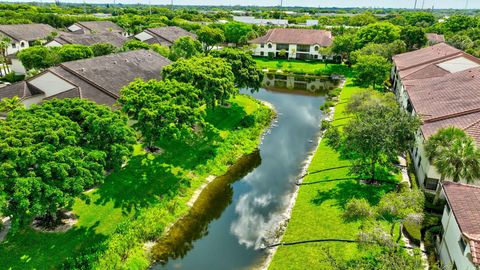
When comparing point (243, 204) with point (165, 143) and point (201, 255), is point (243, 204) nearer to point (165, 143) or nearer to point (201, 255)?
point (201, 255)

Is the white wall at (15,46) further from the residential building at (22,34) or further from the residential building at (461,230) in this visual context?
the residential building at (461,230)

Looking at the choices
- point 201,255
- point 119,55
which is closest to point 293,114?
point 119,55

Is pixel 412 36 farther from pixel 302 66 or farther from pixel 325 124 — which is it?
pixel 325 124

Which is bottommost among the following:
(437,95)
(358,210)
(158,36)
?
(358,210)

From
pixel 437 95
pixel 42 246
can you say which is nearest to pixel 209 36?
pixel 437 95

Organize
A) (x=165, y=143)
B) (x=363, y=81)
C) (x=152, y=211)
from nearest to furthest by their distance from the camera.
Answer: (x=152, y=211), (x=165, y=143), (x=363, y=81)

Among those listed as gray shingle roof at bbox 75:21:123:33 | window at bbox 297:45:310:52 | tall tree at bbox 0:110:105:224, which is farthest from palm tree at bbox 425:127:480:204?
gray shingle roof at bbox 75:21:123:33

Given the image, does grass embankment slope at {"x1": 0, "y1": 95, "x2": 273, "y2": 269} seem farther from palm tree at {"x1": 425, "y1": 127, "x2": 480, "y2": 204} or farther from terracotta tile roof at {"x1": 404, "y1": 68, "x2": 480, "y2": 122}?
palm tree at {"x1": 425, "y1": 127, "x2": 480, "y2": 204}
